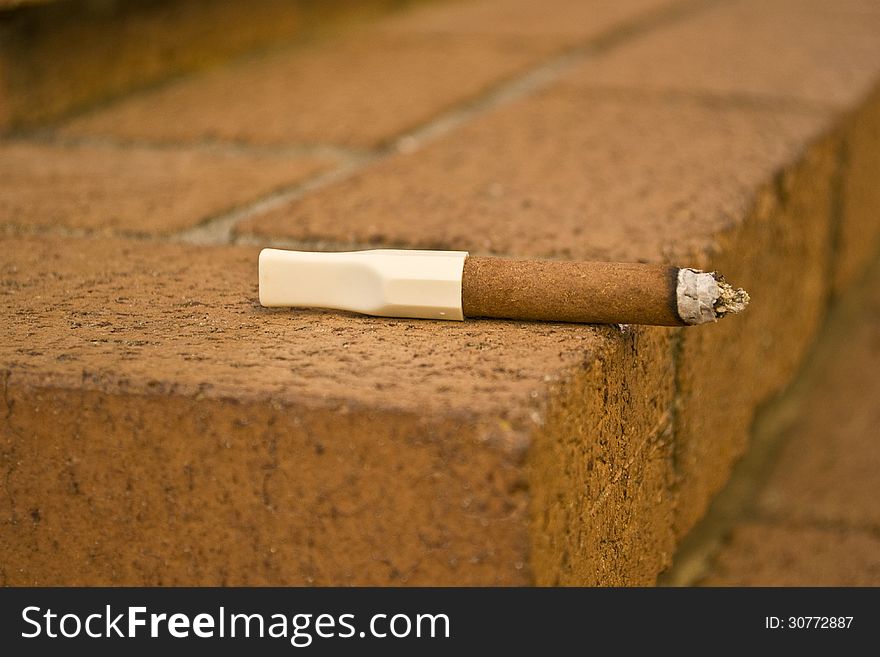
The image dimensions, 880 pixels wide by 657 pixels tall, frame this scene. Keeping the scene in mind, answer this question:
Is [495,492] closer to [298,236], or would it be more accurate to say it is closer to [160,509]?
[160,509]

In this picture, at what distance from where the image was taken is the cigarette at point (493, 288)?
545 mm

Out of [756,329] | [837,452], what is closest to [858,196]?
[837,452]

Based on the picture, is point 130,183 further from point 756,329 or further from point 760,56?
point 760,56

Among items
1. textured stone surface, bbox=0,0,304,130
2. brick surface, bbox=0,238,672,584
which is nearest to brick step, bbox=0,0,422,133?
textured stone surface, bbox=0,0,304,130

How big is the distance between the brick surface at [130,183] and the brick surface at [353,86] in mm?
64

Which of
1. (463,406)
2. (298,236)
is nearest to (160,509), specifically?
(463,406)

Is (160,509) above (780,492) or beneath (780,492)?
above

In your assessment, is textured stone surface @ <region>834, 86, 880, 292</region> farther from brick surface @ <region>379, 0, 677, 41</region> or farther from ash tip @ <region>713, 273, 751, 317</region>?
ash tip @ <region>713, 273, 751, 317</region>

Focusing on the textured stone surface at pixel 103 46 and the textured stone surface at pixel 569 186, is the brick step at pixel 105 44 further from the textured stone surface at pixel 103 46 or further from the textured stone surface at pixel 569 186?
the textured stone surface at pixel 569 186

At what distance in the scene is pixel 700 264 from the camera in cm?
71

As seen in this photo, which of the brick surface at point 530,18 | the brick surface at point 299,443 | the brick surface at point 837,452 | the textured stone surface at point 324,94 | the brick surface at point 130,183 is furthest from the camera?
the brick surface at point 530,18

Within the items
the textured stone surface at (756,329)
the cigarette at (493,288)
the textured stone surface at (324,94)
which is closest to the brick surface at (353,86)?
the textured stone surface at (324,94)
